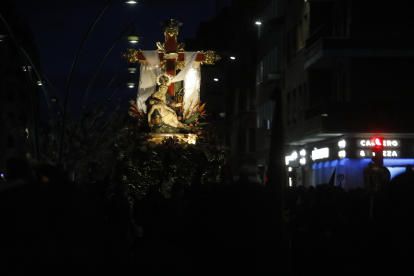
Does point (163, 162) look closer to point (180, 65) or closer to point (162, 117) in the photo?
point (162, 117)

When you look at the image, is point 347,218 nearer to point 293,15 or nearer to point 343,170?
point 343,170

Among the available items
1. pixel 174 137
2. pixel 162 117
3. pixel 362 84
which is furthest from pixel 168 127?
pixel 362 84

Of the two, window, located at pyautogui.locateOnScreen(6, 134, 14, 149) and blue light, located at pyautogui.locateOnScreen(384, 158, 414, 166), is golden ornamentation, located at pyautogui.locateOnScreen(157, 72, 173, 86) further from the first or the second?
window, located at pyautogui.locateOnScreen(6, 134, 14, 149)

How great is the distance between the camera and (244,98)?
58000mm

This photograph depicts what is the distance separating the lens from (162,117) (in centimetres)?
1830

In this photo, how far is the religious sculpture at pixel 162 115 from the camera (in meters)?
18.1

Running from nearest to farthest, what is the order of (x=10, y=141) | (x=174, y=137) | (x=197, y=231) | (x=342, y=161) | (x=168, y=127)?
(x=197, y=231) → (x=174, y=137) → (x=168, y=127) → (x=342, y=161) → (x=10, y=141)

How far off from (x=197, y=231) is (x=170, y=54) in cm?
1150

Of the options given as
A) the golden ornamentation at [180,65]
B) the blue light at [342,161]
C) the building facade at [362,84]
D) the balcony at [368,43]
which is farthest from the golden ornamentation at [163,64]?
the blue light at [342,161]

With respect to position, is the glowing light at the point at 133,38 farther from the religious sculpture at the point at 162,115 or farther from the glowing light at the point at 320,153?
the glowing light at the point at 320,153

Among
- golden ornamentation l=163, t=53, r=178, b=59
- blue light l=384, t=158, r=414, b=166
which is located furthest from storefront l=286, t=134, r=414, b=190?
golden ornamentation l=163, t=53, r=178, b=59

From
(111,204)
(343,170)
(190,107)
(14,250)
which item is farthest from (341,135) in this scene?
(14,250)

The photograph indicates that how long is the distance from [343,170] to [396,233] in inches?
932

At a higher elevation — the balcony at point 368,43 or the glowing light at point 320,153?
the balcony at point 368,43
